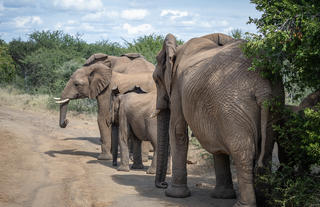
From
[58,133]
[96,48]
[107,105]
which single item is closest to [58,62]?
[96,48]

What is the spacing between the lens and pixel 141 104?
9.45 m

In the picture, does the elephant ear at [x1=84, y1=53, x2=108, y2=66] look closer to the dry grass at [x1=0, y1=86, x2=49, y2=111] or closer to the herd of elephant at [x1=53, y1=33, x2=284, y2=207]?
the herd of elephant at [x1=53, y1=33, x2=284, y2=207]

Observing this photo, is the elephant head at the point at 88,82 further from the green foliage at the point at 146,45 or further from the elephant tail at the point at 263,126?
the green foliage at the point at 146,45

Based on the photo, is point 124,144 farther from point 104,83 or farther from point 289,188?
point 289,188

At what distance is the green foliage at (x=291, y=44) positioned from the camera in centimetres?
471

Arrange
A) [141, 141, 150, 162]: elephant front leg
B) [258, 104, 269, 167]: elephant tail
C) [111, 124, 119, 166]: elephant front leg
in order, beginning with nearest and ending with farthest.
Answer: [258, 104, 269, 167]: elephant tail < [111, 124, 119, 166]: elephant front leg < [141, 141, 150, 162]: elephant front leg

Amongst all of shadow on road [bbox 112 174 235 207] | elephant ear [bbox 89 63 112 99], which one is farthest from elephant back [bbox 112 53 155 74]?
shadow on road [bbox 112 174 235 207]

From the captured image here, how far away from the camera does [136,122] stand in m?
9.45

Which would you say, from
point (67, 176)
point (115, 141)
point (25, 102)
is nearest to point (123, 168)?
point (115, 141)

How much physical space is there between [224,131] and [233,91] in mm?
422

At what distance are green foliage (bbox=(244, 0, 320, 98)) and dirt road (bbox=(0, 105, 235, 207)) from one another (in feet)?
6.52

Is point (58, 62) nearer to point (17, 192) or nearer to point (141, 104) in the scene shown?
point (141, 104)

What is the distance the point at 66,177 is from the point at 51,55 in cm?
1970

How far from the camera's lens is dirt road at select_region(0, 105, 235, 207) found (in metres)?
6.55
